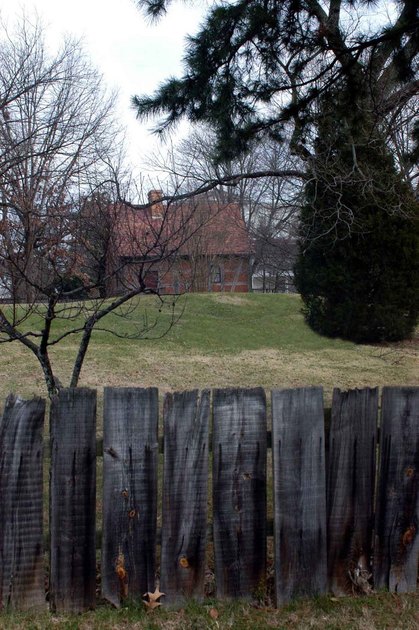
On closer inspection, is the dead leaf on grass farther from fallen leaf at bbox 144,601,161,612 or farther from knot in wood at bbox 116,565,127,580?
knot in wood at bbox 116,565,127,580

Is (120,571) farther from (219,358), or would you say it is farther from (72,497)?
(219,358)

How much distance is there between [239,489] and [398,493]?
0.80 m

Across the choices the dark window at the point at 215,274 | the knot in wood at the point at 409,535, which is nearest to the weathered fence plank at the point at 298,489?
the knot in wood at the point at 409,535

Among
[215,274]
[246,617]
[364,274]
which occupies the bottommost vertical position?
[246,617]

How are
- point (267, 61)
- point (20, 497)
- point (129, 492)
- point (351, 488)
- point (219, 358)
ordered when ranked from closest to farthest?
1. point (20, 497)
2. point (129, 492)
3. point (351, 488)
4. point (267, 61)
5. point (219, 358)

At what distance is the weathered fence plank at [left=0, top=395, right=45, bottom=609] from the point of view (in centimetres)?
285

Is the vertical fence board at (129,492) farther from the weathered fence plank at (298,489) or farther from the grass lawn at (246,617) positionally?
the weathered fence plank at (298,489)

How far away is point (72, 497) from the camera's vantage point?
2.91m

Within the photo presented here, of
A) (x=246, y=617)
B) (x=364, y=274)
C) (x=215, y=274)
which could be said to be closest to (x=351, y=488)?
(x=246, y=617)

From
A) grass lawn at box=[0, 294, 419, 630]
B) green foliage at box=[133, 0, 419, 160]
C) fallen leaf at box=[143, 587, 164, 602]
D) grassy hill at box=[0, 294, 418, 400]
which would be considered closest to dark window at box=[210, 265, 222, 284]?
grass lawn at box=[0, 294, 419, 630]

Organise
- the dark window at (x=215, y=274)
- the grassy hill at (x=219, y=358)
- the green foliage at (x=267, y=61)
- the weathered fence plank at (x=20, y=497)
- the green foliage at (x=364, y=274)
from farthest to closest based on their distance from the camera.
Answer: the dark window at (x=215, y=274) → the green foliage at (x=364, y=274) → the grassy hill at (x=219, y=358) → the green foliage at (x=267, y=61) → the weathered fence plank at (x=20, y=497)

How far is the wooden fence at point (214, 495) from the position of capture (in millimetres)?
2881

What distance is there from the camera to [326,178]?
9961mm

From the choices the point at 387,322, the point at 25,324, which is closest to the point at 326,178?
the point at 387,322
